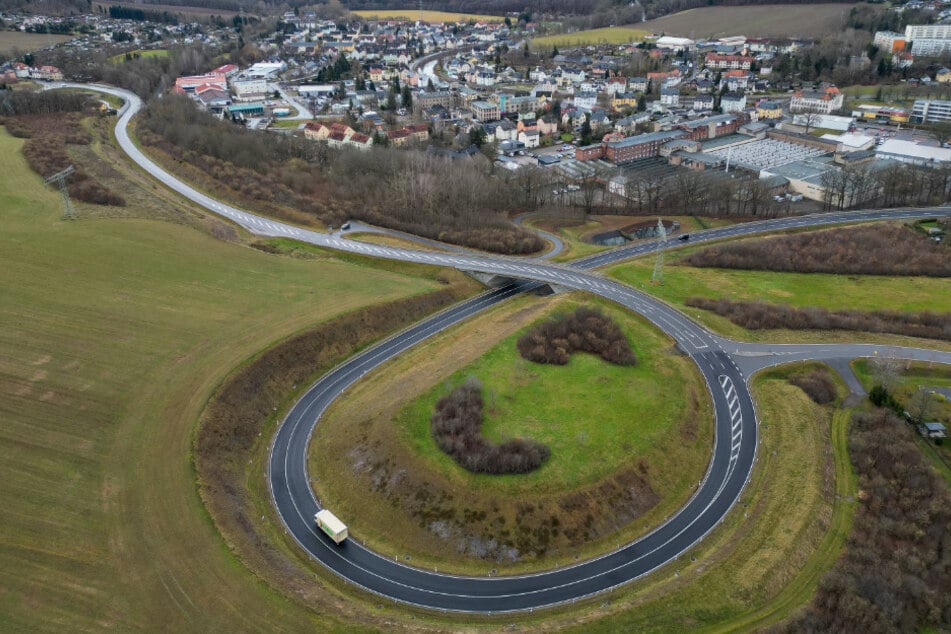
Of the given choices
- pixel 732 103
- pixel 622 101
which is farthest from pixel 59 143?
pixel 732 103

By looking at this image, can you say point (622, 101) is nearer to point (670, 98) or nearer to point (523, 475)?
point (670, 98)

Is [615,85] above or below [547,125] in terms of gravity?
above

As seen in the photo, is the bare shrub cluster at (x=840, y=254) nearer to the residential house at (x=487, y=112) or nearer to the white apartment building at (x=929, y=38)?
the residential house at (x=487, y=112)

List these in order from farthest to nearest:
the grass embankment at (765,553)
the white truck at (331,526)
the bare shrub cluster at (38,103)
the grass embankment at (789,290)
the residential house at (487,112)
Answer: the residential house at (487,112), the bare shrub cluster at (38,103), the grass embankment at (789,290), the white truck at (331,526), the grass embankment at (765,553)

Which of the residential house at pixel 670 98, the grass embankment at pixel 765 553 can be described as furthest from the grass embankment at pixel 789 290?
the residential house at pixel 670 98

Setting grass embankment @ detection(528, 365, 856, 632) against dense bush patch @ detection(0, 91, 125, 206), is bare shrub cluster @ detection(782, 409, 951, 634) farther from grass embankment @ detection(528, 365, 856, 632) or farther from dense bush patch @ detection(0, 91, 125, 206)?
dense bush patch @ detection(0, 91, 125, 206)

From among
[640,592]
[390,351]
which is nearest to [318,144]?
[390,351]
